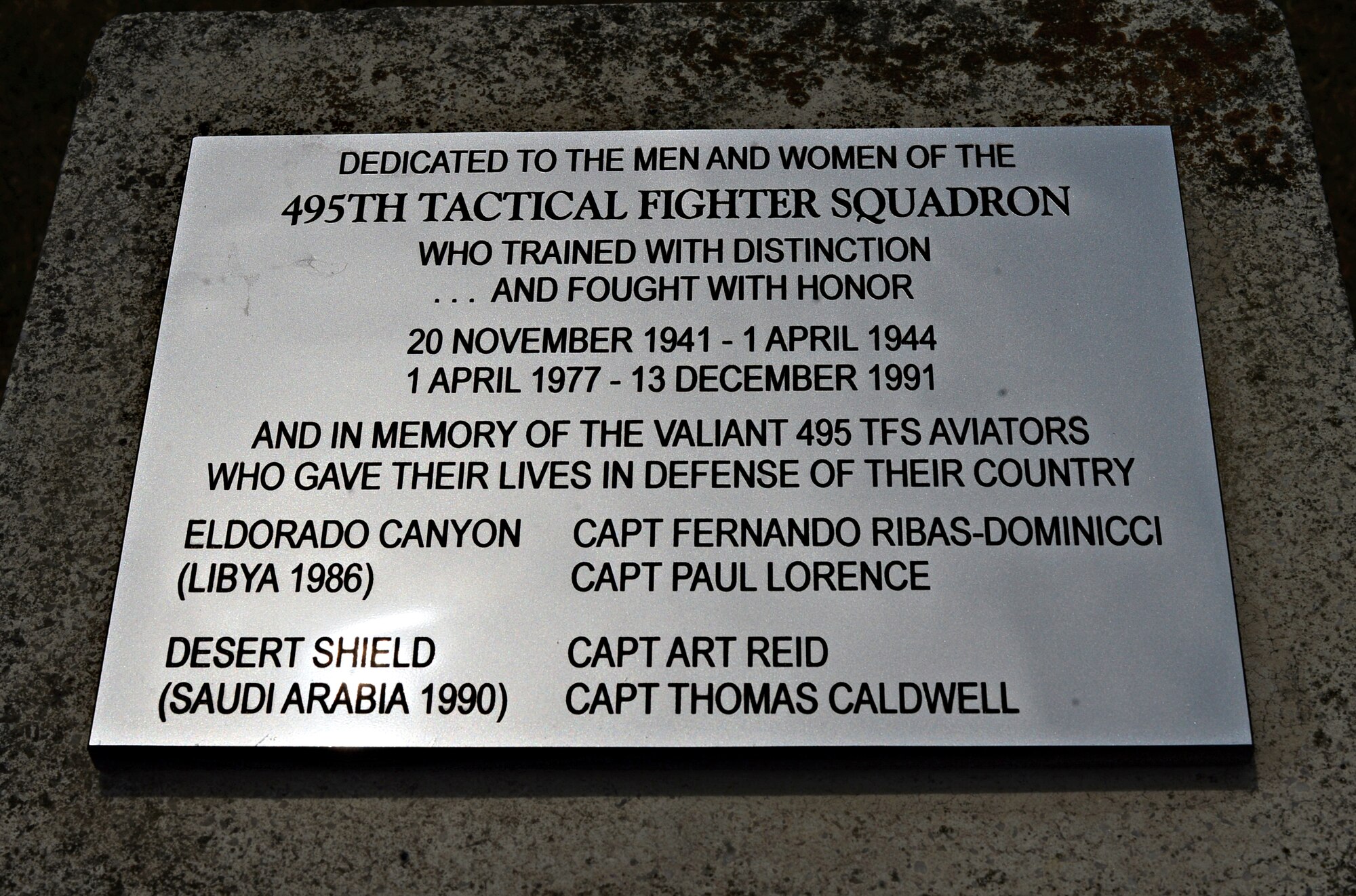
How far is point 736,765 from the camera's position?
2572 millimetres

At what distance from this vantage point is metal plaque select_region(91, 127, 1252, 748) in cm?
255

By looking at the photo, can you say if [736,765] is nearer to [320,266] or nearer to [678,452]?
[678,452]

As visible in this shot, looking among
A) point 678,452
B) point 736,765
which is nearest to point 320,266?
point 678,452

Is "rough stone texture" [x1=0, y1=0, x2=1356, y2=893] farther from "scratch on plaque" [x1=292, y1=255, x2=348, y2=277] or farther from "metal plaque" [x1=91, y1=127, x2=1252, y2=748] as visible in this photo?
"scratch on plaque" [x1=292, y1=255, x2=348, y2=277]

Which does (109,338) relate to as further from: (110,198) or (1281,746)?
→ (1281,746)

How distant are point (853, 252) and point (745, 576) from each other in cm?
87

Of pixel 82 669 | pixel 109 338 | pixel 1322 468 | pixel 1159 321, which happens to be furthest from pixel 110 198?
pixel 1322 468

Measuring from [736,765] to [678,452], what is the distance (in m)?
0.70

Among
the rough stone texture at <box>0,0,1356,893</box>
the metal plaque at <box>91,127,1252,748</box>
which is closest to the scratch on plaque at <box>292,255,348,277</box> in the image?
the metal plaque at <box>91,127,1252,748</box>

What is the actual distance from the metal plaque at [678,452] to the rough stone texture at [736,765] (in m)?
0.12

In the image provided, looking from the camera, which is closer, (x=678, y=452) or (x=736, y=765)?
(x=736, y=765)

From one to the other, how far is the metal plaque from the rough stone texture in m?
0.12

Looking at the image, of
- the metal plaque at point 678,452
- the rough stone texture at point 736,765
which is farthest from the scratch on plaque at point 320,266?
the rough stone texture at point 736,765

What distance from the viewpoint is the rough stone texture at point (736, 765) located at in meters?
2.51
